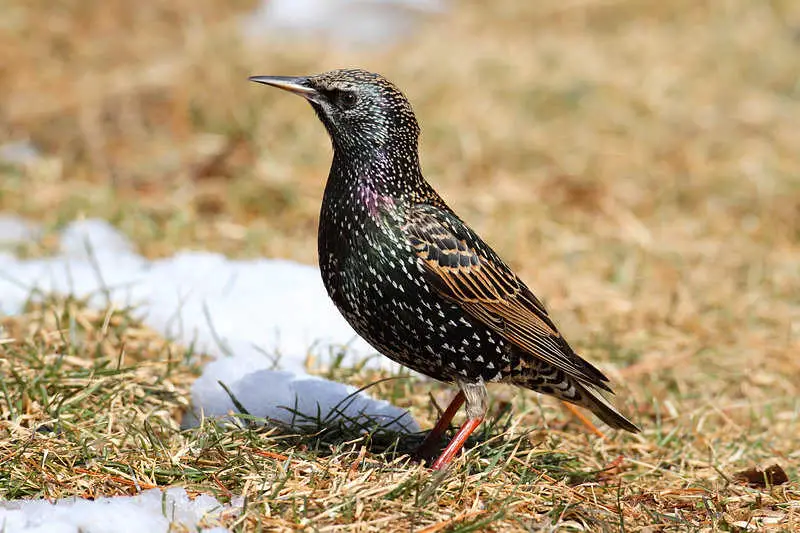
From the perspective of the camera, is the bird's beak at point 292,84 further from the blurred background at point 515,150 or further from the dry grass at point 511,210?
the blurred background at point 515,150

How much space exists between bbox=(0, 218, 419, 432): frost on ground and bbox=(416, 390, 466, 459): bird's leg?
0.53 feet

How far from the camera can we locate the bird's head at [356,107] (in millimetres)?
4211

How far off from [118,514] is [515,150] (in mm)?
5825

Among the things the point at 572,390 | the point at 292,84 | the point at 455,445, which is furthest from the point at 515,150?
the point at 455,445

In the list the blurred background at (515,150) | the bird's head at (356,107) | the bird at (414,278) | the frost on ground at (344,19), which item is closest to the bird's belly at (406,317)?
the bird at (414,278)

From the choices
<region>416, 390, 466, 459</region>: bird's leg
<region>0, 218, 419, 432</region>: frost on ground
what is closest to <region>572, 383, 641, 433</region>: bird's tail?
<region>416, 390, 466, 459</region>: bird's leg

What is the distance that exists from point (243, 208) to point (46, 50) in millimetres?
3391

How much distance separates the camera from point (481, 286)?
4148 mm

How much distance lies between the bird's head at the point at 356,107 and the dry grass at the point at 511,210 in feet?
3.86

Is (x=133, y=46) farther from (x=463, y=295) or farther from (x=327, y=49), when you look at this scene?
(x=463, y=295)

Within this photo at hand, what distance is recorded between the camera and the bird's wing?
404 cm

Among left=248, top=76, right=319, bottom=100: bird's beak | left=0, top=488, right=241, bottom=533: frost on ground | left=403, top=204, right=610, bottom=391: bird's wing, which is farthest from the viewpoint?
left=248, top=76, right=319, bottom=100: bird's beak

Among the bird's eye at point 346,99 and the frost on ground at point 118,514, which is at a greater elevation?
the bird's eye at point 346,99

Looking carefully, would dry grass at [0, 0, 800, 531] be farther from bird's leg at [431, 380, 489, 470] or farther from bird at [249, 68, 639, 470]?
bird at [249, 68, 639, 470]
